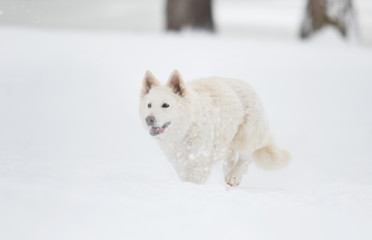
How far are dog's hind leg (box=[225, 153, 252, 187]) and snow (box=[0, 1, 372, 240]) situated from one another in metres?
0.27

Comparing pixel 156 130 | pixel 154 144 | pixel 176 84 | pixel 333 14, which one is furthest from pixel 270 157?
pixel 333 14

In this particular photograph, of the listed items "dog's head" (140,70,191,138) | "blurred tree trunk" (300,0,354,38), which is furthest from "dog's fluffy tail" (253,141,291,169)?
"blurred tree trunk" (300,0,354,38)

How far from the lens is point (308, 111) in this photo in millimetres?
7793

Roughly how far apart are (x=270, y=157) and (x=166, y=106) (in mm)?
1929

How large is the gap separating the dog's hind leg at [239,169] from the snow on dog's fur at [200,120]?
1cm

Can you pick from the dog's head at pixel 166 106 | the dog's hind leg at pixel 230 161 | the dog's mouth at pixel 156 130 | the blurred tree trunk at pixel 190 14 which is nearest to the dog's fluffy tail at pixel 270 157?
the dog's hind leg at pixel 230 161

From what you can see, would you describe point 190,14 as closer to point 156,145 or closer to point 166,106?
point 156,145

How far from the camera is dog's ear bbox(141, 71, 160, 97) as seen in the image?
4027 mm

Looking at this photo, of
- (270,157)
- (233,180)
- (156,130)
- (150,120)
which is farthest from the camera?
(270,157)

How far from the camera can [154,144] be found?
6.45 metres

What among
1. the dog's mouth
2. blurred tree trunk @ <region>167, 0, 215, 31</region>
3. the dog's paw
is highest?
blurred tree trunk @ <region>167, 0, 215, 31</region>

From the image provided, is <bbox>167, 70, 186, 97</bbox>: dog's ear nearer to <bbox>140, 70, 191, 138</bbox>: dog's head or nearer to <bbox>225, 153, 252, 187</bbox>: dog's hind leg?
<bbox>140, 70, 191, 138</bbox>: dog's head

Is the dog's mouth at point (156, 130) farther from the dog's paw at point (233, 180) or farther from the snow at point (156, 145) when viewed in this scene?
the dog's paw at point (233, 180)

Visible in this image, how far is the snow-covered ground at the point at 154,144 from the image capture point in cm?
263
